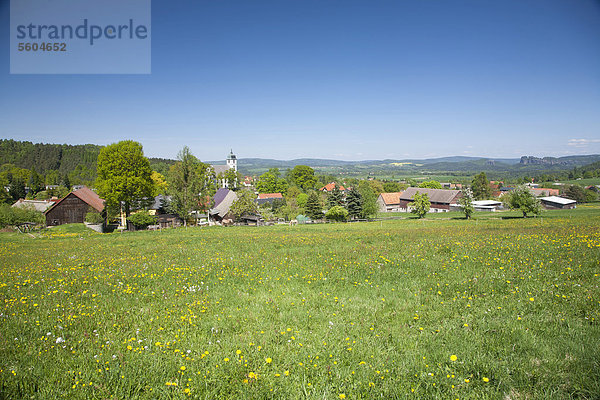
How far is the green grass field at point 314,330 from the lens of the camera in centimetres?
434

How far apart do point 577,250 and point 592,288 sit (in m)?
4.39

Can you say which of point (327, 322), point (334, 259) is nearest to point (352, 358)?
point (327, 322)

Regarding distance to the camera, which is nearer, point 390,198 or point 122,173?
point 122,173

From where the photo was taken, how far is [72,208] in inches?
2084

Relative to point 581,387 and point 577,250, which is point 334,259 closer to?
point 581,387

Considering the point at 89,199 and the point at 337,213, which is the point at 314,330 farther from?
the point at 89,199

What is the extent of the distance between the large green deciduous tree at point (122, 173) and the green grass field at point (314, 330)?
105 feet

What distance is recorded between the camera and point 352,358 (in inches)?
200

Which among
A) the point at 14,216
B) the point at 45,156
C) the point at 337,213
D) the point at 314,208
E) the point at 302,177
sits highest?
the point at 45,156

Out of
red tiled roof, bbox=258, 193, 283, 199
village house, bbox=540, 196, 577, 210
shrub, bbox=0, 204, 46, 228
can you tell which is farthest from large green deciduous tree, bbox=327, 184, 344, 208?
village house, bbox=540, 196, 577, 210

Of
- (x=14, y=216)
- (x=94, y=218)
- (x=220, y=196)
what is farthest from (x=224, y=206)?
(x=14, y=216)

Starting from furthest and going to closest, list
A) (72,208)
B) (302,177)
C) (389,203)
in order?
(302,177), (389,203), (72,208)

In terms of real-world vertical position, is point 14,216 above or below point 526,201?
below

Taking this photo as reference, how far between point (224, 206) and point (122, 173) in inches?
950
